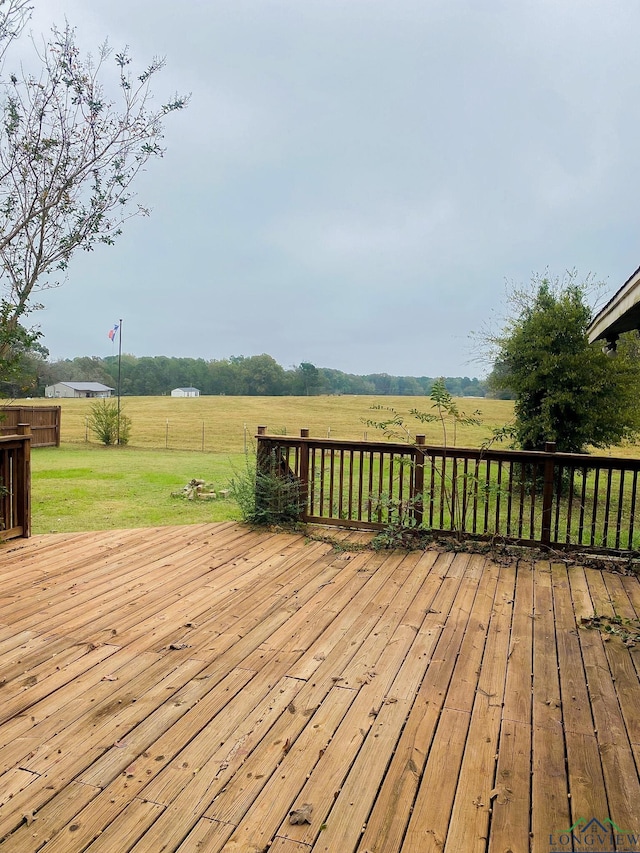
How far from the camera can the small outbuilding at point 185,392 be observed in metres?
28.2

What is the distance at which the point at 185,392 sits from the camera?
28500 millimetres

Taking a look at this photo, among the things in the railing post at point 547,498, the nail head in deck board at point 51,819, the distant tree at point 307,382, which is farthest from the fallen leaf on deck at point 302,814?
the distant tree at point 307,382

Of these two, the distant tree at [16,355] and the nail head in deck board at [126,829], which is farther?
the distant tree at [16,355]

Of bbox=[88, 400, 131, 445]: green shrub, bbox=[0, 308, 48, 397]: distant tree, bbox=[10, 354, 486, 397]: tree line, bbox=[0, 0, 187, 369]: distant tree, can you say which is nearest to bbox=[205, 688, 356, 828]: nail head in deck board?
bbox=[0, 308, 48, 397]: distant tree

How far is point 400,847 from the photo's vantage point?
1362 millimetres

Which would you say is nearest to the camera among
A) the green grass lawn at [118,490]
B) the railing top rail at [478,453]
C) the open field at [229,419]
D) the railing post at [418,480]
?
the railing top rail at [478,453]

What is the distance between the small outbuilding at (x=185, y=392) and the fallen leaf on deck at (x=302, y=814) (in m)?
27.4

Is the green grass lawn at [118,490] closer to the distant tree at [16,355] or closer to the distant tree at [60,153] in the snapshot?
the distant tree at [16,355]

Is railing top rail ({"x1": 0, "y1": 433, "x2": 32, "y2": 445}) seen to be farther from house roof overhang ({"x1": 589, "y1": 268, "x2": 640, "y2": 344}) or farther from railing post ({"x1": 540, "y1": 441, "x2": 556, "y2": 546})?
house roof overhang ({"x1": 589, "y1": 268, "x2": 640, "y2": 344})

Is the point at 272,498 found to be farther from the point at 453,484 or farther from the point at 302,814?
the point at 302,814

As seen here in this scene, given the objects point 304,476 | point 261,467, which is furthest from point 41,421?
point 304,476

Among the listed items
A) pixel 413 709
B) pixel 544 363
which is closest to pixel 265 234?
pixel 544 363

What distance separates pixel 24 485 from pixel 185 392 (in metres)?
24.6

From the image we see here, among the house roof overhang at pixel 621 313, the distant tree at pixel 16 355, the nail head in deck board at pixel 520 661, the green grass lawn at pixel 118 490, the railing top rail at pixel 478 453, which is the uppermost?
the house roof overhang at pixel 621 313
